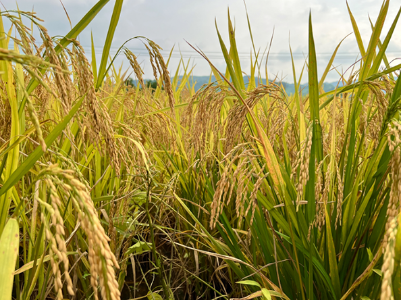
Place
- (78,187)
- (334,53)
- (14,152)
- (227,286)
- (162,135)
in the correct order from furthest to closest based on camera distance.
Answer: (162,135), (227,286), (334,53), (14,152), (78,187)

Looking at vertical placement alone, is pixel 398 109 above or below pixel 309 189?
above

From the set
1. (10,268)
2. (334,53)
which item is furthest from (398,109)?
(10,268)

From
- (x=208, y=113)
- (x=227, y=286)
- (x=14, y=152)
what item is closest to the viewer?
(x=14, y=152)

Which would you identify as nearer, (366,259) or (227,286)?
(366,259)

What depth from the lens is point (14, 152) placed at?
2.79ft

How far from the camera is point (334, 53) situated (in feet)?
4.12

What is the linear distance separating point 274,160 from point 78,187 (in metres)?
0.67

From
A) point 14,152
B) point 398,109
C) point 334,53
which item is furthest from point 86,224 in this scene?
point 334,53

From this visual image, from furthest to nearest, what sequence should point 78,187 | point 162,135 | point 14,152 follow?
point 162,135 < point 14,152 < point 78,187

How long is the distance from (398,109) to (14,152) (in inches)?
44.5

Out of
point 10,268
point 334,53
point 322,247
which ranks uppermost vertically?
point 334,53

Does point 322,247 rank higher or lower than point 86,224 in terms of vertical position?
lower

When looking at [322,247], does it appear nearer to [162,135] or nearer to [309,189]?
[309,189]

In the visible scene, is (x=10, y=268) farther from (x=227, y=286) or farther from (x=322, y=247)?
(x=227, y=286)
